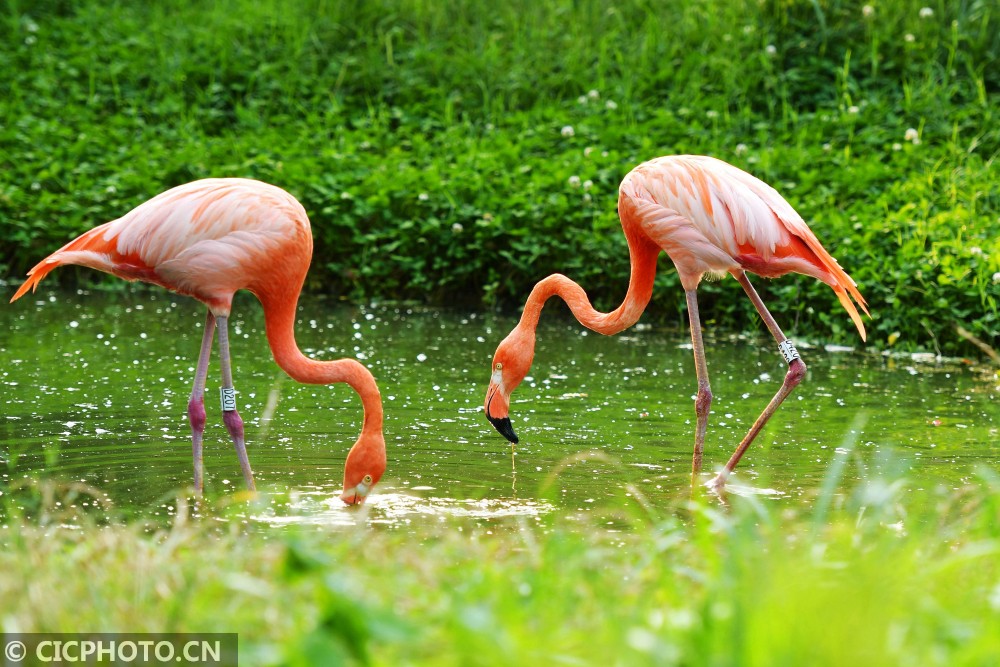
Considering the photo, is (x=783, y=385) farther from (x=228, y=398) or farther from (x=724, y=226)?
(x=228, y=398)

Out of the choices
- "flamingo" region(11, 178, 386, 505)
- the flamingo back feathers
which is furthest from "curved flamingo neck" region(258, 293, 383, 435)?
the flamingo back feathers

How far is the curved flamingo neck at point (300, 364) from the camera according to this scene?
14.7ft

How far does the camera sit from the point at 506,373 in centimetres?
515

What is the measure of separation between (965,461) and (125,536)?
3.65 m

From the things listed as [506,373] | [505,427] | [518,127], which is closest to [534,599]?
[505,427]

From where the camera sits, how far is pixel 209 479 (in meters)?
4.77

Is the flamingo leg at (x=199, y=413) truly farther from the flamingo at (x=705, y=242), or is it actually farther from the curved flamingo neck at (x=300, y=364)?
the flamingo at (x=705, y=242)

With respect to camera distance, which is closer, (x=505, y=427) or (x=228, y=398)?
(x=228, y=398)

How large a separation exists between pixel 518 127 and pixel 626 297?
17.8 feet

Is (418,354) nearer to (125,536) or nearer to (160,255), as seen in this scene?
(160,255)

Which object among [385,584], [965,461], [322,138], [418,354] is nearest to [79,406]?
[418,354]

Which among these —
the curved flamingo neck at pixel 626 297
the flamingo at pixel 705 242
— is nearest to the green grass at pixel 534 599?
the flamingo at pixel 705 242

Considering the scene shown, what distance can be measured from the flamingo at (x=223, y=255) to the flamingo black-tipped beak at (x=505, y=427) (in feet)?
2.23

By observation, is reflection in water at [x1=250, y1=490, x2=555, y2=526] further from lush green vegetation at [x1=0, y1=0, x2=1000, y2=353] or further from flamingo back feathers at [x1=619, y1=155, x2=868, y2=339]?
lush green vegetation at [x1=0, y1=0, x2=1000, y2=353]
